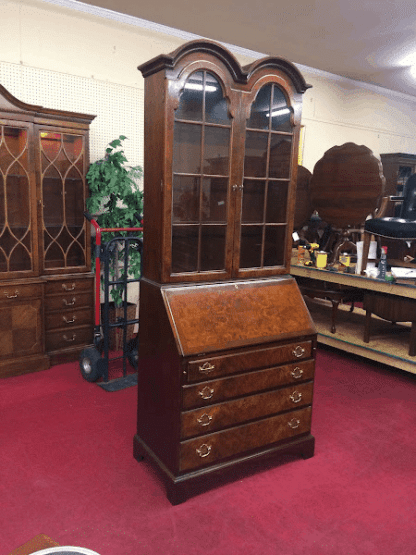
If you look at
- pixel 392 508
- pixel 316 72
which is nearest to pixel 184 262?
pixel 392 508

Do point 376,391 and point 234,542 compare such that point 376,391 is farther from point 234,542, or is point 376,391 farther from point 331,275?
point 234,542

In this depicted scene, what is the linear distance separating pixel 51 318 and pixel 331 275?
2844 millimetres

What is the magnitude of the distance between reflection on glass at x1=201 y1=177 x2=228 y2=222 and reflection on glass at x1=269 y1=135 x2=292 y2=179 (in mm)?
378

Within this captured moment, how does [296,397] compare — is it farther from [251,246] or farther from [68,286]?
[68,286]

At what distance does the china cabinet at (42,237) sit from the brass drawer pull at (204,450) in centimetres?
227

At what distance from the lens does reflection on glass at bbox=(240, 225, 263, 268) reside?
2736mm

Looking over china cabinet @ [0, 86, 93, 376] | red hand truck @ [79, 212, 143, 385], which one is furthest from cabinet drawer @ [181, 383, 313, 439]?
china cabinet @ [0, 86, 93, 376]

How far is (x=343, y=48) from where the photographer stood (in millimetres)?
5605

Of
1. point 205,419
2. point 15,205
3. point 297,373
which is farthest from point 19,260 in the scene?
point 297,373

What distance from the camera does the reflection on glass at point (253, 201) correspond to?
2.71 meters

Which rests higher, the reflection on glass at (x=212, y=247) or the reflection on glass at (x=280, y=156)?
the reflection on glass at (x=280, y=156)

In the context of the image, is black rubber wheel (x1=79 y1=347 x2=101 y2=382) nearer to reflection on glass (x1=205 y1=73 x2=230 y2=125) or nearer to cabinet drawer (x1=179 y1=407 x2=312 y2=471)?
cabinet drawer (x1=179 y1=407 x2=312 y2=471)

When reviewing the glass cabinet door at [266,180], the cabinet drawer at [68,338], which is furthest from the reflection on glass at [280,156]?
the cabinet drawer at [68,338]

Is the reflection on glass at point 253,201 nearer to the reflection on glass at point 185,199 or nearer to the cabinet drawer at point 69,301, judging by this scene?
the reflection on glass at point 185,199
